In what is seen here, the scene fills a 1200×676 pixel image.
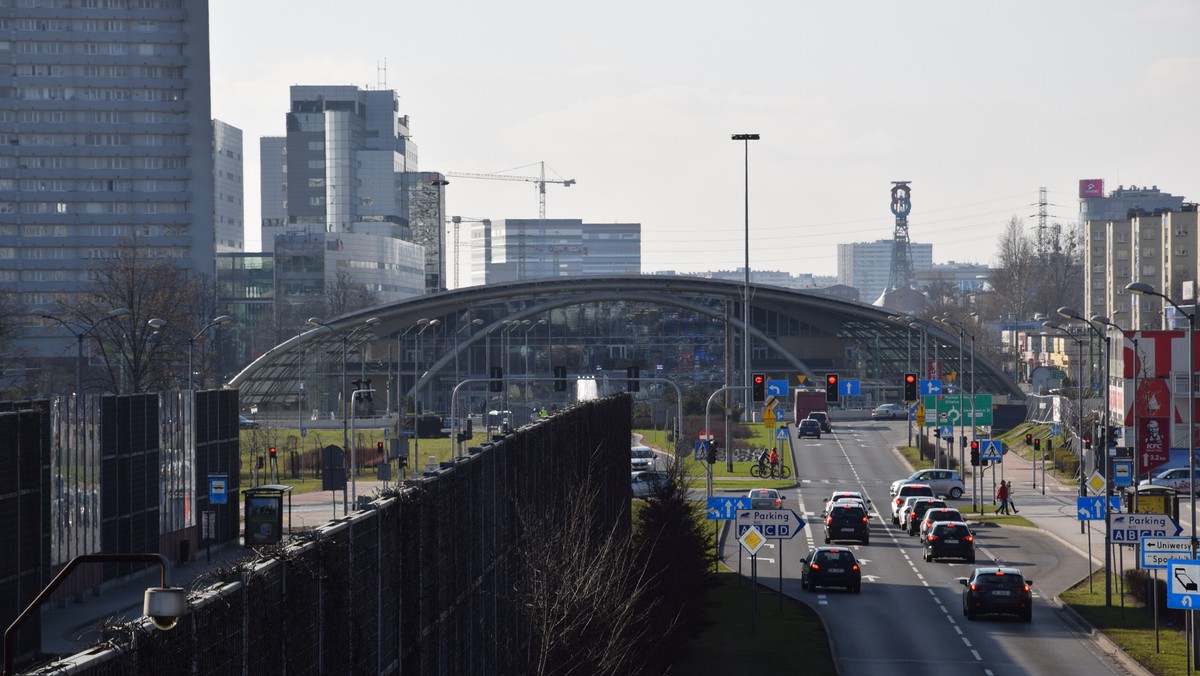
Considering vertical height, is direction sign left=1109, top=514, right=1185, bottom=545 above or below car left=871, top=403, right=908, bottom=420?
above

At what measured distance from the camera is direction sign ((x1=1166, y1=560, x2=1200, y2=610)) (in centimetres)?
2612

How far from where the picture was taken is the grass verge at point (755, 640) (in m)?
30.2

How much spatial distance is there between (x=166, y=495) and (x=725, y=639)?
1859 centimetres

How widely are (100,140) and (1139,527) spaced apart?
137612mm

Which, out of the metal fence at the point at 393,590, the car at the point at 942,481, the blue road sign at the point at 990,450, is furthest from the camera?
the car at the point at 942,481

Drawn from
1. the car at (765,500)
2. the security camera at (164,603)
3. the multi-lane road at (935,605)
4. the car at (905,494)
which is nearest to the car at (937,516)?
the multi-lane road at (935,605)

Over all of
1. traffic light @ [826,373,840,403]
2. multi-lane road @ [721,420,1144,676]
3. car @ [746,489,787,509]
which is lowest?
multi-lane road @ [721,420,1144,676]

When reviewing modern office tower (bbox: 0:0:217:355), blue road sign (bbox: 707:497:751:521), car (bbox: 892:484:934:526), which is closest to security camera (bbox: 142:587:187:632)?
blue road sign (bbox: 707:497:751:521)

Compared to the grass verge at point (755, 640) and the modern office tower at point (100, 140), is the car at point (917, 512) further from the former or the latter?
the modern office tower at point (100, 140)

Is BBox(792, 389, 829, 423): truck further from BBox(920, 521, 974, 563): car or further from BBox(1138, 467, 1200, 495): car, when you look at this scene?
BBox(920, 521, 974, 563): car

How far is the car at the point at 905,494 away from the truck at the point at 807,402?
48.3 meters

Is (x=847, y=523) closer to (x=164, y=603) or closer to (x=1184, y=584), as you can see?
(x=1184, y=584)

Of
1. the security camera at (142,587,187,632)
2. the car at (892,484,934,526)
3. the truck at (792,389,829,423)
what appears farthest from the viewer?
the truck at (792,389,829,423)

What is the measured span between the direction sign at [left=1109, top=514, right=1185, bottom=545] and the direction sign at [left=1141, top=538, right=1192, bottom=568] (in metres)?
3.08
